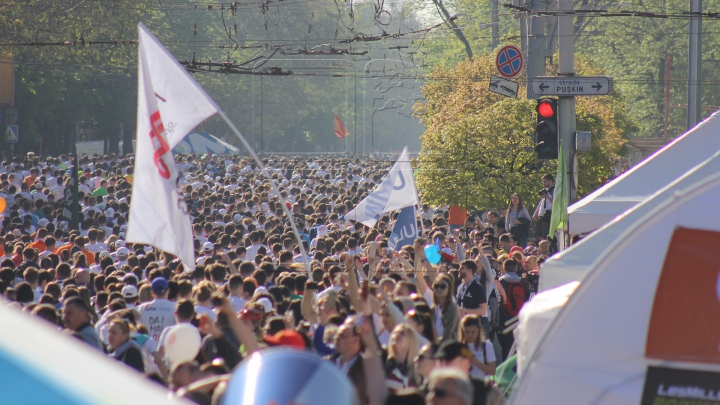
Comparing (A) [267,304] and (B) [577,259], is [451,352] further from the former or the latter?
(A) [267,304]

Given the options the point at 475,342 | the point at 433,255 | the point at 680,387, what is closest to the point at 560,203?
the point at 433,255

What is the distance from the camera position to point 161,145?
8023mm

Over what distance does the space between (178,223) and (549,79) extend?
→ 7.09m

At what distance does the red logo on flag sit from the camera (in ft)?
25.8

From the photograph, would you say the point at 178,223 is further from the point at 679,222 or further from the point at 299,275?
the point at 679,222

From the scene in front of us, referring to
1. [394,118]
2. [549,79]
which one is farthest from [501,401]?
[394,118]

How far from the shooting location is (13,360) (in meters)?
1.24

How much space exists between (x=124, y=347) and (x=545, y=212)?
1155 centimetres

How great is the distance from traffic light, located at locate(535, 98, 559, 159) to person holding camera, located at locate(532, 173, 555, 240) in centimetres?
294

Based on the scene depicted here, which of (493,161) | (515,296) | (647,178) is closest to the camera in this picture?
(647,178)

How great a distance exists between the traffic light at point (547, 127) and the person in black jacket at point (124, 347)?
28.4ft

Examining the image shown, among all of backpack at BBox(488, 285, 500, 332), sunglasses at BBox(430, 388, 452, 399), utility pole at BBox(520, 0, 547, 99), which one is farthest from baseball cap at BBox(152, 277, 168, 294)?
utility pole at BBox(520, 0, 547, 99)

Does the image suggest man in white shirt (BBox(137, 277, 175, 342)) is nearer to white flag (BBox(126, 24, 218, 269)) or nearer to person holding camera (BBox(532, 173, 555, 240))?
white flag (BBox(126, 24, 218, 269))

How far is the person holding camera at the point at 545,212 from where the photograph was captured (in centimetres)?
1689
